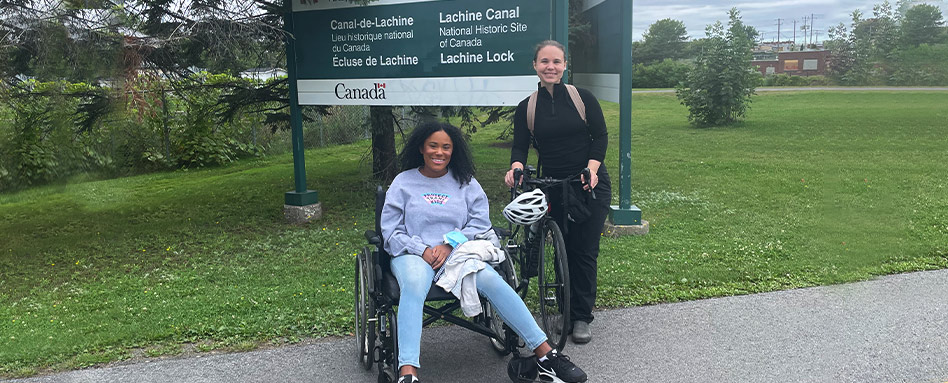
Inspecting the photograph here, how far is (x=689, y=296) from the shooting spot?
5.08 metres

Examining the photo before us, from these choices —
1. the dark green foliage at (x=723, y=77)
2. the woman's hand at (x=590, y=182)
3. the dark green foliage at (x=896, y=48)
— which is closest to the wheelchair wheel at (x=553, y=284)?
the woman's hand at (x=590, y=182)

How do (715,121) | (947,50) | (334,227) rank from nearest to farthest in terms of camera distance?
(947,50), (334,227), (715,121)

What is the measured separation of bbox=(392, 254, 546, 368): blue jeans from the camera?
356 cm

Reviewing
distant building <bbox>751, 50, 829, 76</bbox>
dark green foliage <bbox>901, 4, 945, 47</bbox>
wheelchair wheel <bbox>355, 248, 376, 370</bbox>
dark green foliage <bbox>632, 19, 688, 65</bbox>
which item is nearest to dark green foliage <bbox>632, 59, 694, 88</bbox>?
dark green foliage <bbox>632, 19, 688, 65</bbox>

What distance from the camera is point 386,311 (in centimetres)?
376

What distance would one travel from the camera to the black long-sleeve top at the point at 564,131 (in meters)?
4.23

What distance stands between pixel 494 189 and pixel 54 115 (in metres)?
5.25

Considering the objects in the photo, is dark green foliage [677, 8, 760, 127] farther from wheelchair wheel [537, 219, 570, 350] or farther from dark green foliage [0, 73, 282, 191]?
wheelchair wheel [537, 219, 570, 350]

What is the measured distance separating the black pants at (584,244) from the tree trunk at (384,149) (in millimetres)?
5355

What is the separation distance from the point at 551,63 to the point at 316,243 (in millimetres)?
3762

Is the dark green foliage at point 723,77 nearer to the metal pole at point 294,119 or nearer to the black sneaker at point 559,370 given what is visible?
the metal pole at point 294,119

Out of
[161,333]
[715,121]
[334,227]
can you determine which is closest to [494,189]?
[334,227]

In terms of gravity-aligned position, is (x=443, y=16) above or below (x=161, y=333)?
above

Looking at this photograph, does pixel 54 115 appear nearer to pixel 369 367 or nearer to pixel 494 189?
pixel 494 189
